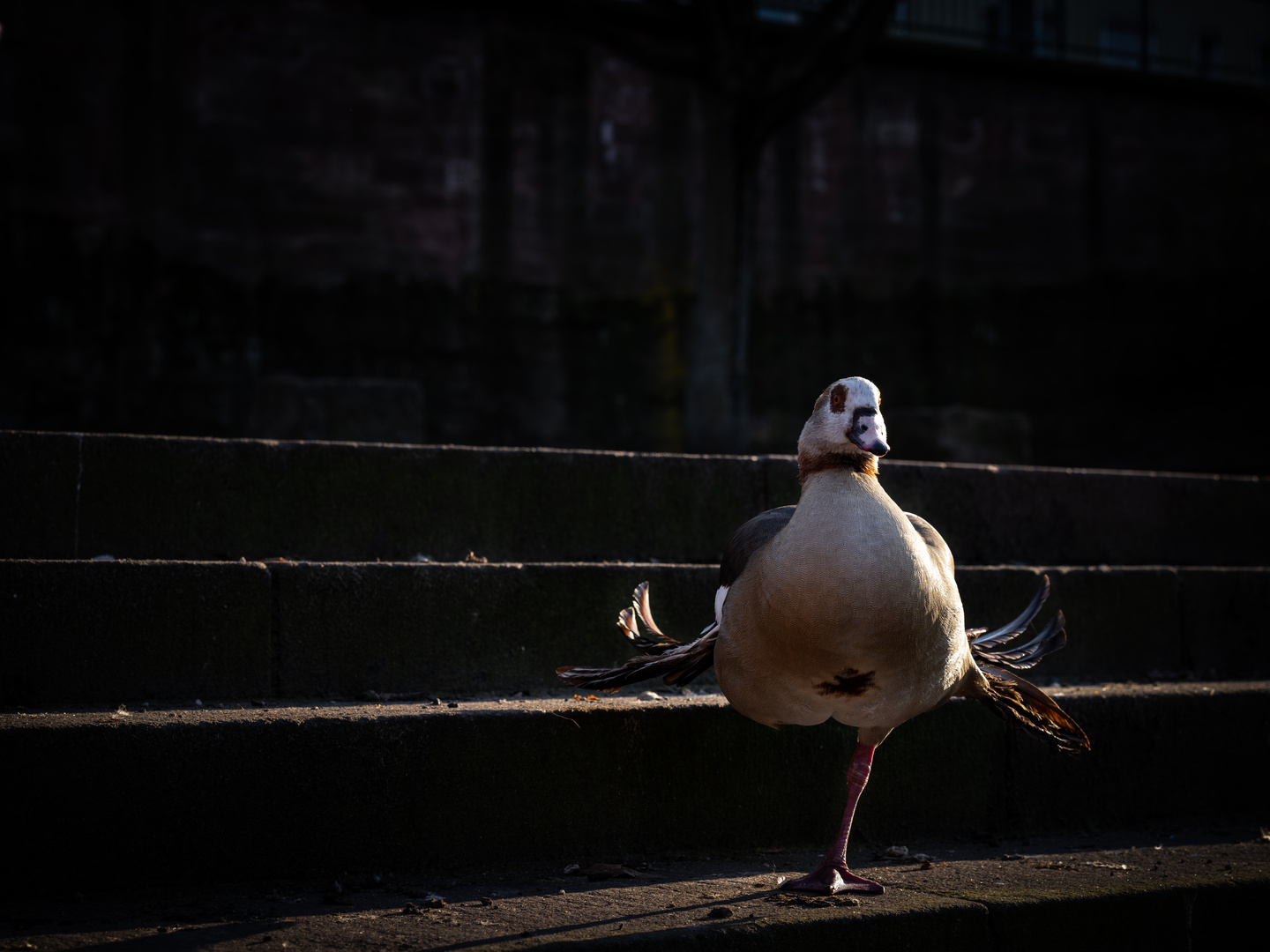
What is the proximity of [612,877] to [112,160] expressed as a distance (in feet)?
31.0

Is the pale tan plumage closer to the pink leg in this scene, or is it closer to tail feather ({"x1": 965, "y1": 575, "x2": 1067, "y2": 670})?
the pink leg

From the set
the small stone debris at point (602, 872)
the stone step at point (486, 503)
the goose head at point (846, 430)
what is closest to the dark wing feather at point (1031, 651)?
the goose head at point (846, 430)

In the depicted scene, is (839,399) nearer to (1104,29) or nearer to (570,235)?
(570,235)

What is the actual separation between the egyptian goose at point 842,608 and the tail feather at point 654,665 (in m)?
0.17

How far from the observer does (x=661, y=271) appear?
1150cm

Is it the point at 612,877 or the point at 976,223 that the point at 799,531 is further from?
the point at 976,223

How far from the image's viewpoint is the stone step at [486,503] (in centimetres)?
412

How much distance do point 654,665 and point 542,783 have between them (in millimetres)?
518

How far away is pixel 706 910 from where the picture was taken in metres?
2.77

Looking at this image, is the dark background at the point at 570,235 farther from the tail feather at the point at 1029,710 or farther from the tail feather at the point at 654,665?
the tail feather at the point at 654,665

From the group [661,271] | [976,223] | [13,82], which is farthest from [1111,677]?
[13,82]

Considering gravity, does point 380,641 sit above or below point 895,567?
below

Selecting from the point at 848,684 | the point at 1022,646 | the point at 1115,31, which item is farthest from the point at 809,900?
the point at 1115,31

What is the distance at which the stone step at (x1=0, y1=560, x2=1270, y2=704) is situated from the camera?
341cm
